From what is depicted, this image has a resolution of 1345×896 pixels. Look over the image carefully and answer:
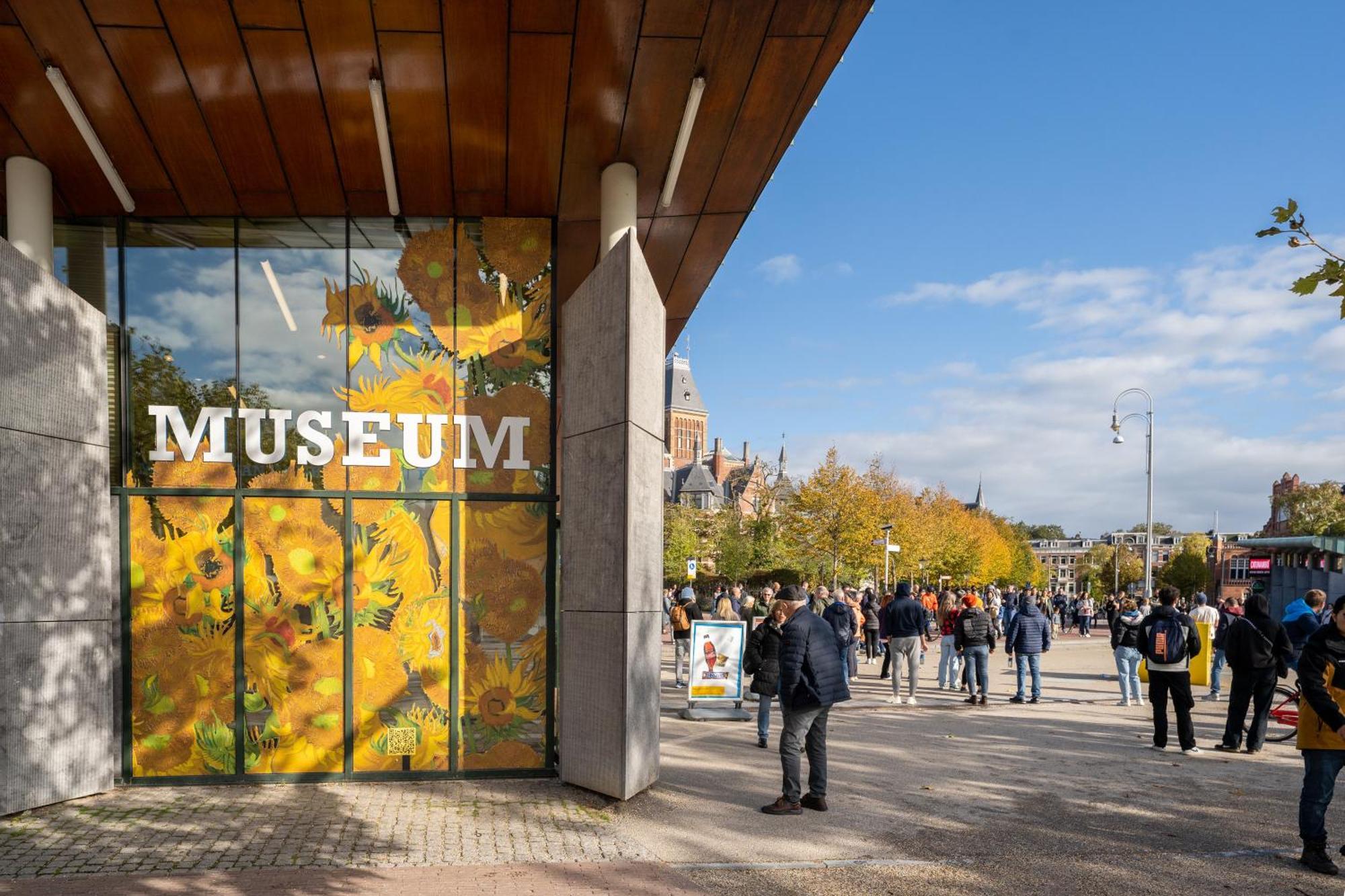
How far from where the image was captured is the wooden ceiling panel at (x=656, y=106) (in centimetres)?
660

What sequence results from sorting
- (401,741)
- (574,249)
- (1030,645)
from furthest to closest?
(1030,645) < (574,249) < (401,741)

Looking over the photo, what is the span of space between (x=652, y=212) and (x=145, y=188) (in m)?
4.49

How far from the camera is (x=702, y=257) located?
10398 millimetres

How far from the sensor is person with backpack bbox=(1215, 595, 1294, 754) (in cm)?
988

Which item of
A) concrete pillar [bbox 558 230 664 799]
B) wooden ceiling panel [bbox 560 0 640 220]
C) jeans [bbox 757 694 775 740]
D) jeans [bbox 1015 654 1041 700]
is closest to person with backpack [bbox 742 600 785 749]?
jeans [bbox 757 694 775 740]

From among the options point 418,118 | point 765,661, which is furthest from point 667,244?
point 765,661

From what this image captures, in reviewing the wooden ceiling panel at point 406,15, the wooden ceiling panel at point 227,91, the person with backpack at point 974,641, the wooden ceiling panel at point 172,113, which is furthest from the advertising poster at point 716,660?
the wooden ceiling panel at point 406,15

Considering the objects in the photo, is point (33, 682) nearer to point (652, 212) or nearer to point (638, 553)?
point (638, 553)

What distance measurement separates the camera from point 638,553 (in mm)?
7527

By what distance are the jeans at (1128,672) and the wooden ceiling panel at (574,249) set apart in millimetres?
9739

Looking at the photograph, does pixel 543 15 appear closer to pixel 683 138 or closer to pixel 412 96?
pixel 412 96

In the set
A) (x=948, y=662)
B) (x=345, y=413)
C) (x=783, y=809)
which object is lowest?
(x=948, y=662)

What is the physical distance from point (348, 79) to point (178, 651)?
5.07 m

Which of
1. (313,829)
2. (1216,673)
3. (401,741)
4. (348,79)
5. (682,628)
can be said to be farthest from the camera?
(682,628)
